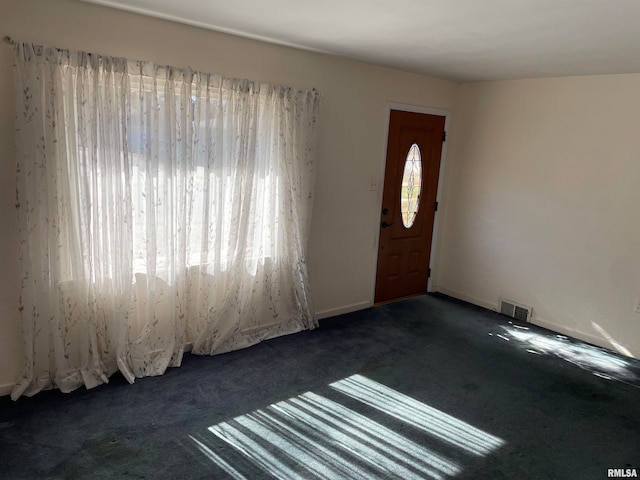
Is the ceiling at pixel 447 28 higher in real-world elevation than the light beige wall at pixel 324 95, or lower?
higher

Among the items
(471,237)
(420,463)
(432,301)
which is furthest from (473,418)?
(471,237)

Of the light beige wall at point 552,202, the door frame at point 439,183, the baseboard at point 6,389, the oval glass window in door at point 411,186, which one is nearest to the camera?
the baseboard at point 6,389

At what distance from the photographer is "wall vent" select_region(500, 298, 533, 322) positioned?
14.3 ft

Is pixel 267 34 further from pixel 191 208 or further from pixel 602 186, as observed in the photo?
pixel 602 186

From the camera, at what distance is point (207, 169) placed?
3090 mm

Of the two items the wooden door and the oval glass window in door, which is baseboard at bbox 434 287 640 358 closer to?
the wooden door

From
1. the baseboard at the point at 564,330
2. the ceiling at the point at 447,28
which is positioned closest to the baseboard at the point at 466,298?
the baseboard at the point at 564,330

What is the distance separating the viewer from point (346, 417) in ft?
8.66

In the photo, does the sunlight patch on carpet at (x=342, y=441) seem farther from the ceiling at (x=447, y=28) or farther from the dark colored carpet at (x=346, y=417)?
the ceiling at (x=447, y=28)

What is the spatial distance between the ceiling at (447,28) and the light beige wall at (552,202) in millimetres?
452

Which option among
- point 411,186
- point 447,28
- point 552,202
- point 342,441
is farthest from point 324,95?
point 342,441

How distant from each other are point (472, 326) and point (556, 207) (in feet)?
4.52

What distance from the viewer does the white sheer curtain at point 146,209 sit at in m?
2.55

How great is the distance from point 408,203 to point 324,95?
5.18 ft
